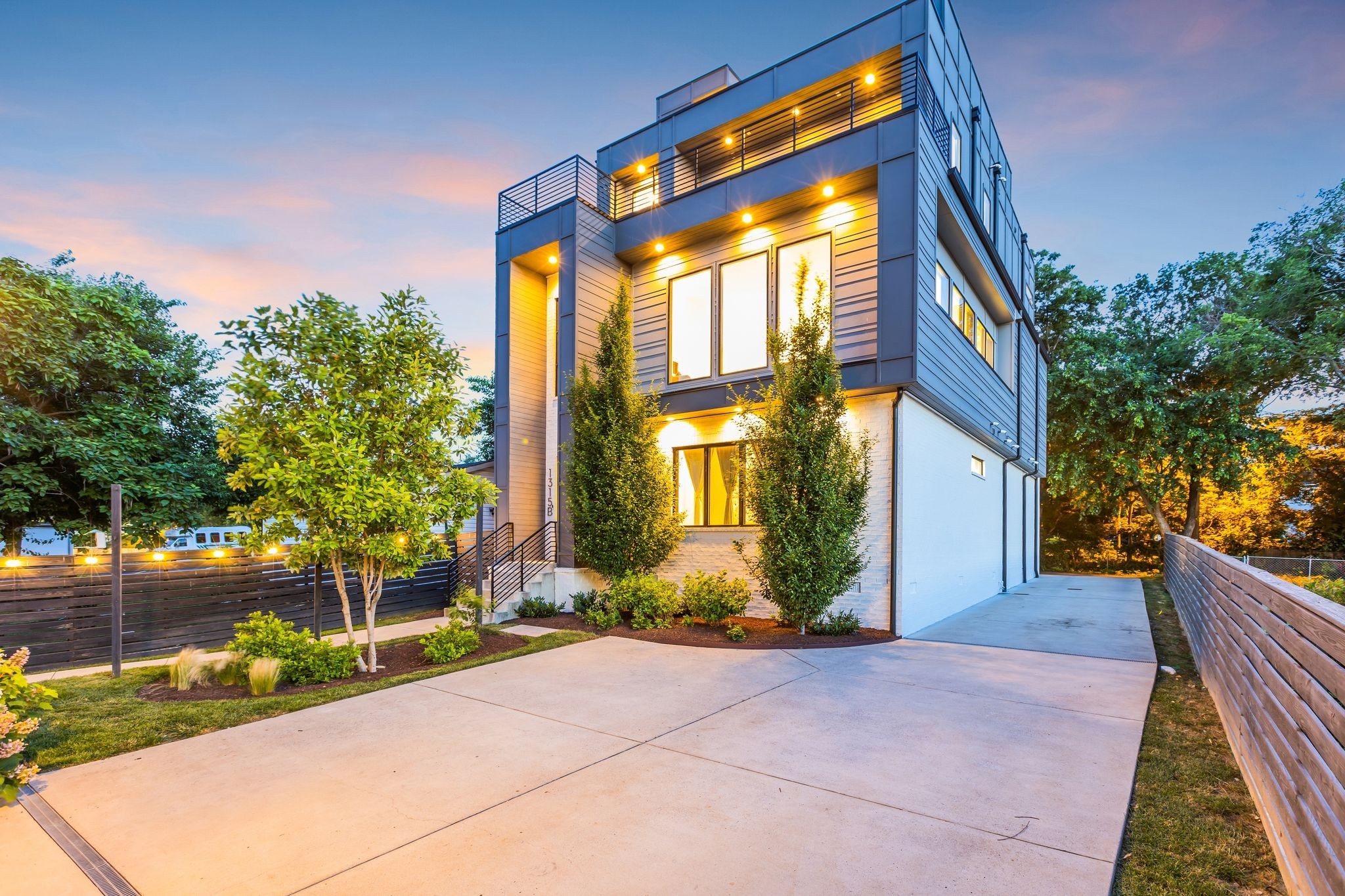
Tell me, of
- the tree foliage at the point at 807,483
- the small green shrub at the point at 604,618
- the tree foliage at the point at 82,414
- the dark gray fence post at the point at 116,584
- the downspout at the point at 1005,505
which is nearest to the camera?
the dark gray fence post at the point at 116,584

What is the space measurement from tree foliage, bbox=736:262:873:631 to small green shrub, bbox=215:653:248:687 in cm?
586

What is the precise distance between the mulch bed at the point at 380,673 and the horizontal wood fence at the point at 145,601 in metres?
1.64

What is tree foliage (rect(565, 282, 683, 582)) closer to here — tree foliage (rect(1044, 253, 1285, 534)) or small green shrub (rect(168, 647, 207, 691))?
small green shrub (rect(168, 647, 207, 691))

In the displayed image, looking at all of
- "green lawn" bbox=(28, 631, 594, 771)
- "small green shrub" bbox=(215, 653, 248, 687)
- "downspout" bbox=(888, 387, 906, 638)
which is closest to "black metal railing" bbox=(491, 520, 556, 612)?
"green lawn" bbox=(28, 631, 594, 771)

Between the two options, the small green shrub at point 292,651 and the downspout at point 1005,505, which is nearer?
the small green shrub at point 292,651

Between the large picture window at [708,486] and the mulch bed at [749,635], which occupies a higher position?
the large picture window at [708,486]

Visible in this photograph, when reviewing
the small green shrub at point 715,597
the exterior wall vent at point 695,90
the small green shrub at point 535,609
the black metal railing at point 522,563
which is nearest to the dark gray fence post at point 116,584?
the black metal railing at point 522,563

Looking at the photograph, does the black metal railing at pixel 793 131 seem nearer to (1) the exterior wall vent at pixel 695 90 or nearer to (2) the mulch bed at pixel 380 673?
(1) the exterior wall vent at pixel 695 90

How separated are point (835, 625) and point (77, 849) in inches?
290

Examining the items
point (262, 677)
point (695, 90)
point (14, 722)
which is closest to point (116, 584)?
point (262, 677)

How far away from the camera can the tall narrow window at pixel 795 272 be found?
949 centimetres

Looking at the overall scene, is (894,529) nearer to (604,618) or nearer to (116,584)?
(604,618)

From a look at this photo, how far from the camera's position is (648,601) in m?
8.88

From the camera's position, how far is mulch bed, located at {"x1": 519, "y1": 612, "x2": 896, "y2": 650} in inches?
304
